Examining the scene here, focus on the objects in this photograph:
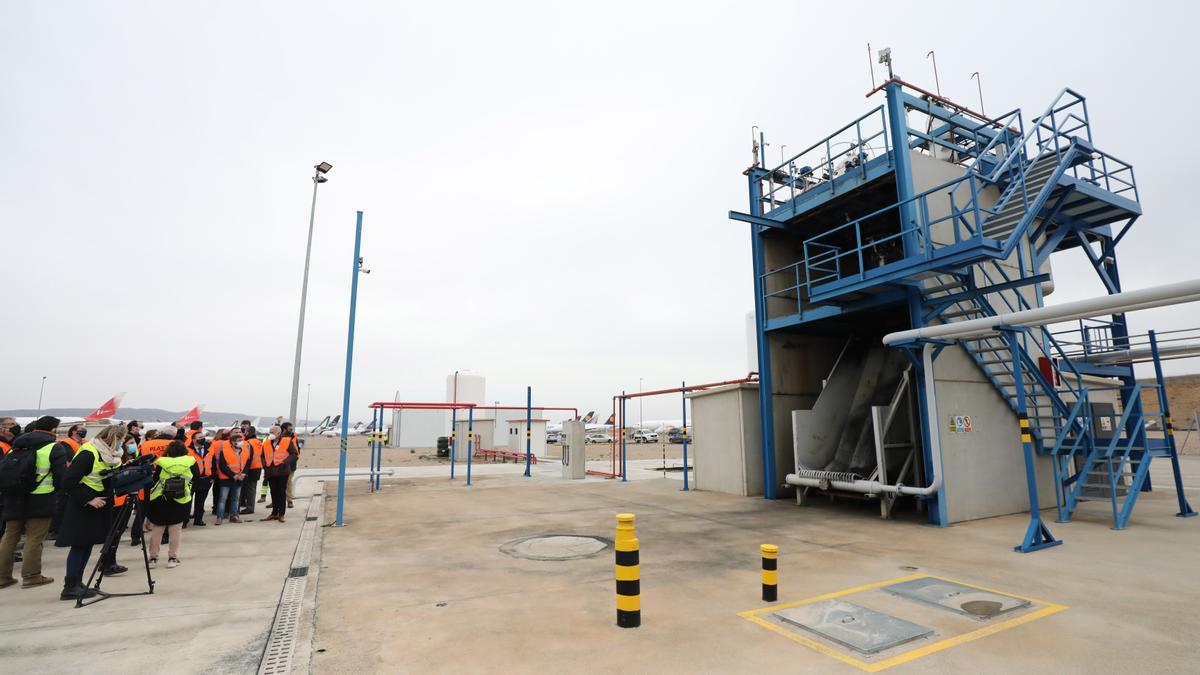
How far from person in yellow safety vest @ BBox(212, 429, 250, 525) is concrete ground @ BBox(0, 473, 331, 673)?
8.69ft

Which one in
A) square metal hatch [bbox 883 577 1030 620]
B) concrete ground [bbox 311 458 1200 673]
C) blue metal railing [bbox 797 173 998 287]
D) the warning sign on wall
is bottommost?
concrete ground [bbox 311 458 1200 673]

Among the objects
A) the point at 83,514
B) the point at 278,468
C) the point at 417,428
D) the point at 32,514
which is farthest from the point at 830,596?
the point at 417,428

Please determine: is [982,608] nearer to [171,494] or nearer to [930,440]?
[930,440]

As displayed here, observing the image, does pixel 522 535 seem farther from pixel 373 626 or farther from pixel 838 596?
pixel 838 596

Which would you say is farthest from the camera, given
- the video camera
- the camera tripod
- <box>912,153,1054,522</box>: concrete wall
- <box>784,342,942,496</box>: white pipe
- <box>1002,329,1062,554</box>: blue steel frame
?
<box>912,153,1054,522</box>: concrete wall

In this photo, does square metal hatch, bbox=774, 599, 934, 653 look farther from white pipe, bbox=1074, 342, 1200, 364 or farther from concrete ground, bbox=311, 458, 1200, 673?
white pipe, bbox=1074, 342, 1200, 364

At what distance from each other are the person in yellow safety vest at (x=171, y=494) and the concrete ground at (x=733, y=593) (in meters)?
1.94

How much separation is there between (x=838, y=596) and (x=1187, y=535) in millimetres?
7346

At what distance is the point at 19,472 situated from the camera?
5980 mm

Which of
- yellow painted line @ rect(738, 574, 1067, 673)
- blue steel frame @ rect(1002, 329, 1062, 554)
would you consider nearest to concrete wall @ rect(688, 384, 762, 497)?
blue steel frame @ rect(1002, 329, 1062, 554)

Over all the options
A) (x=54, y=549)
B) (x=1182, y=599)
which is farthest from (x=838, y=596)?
(x=54, y=549)

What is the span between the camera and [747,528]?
31.8ft

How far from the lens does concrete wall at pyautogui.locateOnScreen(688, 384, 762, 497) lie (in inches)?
562

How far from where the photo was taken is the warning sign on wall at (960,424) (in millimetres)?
10356
